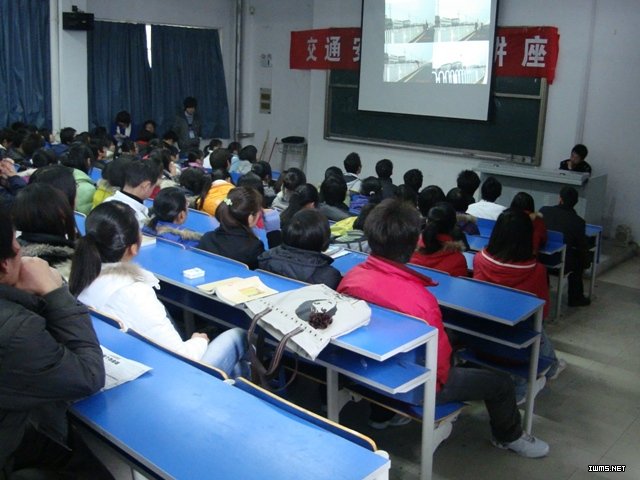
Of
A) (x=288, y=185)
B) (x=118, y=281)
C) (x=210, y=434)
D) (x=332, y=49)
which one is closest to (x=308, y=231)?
(x=118, y=281)

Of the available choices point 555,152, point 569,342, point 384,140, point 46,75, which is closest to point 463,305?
point 569,342

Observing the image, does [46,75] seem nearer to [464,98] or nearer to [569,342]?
[464,98]

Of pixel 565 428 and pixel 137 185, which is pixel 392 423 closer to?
pixel 565 428

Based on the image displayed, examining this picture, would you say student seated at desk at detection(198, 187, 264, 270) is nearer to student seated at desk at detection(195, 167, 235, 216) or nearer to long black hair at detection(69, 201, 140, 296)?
long black hair at detection(69, 201, 140, 296)

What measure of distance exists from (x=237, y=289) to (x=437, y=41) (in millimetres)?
5639

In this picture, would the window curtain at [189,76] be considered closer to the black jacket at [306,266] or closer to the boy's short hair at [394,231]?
the black jacket at [306,266]

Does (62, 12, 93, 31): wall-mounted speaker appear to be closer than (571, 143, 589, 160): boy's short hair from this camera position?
No

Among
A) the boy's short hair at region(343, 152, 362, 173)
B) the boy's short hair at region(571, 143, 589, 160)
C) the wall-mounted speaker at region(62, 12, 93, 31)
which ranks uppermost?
the wall-mounted speaker at region(62, 12, 93, 31)

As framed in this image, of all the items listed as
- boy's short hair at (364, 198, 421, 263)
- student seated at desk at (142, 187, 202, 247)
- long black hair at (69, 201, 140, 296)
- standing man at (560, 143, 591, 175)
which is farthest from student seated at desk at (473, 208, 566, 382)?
standing man at (560, 143, 591, 175)

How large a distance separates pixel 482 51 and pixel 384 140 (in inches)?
65.0

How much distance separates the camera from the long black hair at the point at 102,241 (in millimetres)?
2275

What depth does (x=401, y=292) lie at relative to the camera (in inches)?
93.3

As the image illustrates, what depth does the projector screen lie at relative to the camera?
7.04 metres

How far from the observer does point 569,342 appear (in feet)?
13.4
